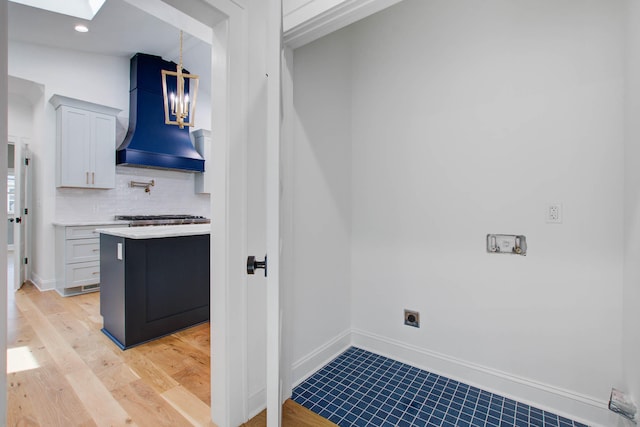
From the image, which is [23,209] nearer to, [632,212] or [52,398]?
[52,398]

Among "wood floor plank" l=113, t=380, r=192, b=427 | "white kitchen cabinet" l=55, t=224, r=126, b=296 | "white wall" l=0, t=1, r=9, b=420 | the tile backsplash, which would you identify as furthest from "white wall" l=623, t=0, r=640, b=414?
the tile backsplash

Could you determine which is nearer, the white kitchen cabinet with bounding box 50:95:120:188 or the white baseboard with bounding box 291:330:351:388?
the white baseboard with bounding box 291:330:351:388

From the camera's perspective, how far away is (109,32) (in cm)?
388

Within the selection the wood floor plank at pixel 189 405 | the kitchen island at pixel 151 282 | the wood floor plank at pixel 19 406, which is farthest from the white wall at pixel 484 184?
the wood floor plank at pixel 19 406

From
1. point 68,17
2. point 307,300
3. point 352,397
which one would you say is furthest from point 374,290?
point 68,17

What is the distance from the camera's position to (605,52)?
1557 millimetres

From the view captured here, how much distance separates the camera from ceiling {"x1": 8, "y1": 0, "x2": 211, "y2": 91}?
336 cm

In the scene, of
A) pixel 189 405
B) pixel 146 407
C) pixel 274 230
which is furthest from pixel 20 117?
pixel 274 230

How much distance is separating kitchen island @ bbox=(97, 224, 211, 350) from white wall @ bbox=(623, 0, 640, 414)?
9.45 ft

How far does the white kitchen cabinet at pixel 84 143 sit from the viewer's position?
396 centimetres

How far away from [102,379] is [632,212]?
10.2 ft

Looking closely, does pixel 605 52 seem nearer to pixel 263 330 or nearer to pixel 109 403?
pixel 263 330

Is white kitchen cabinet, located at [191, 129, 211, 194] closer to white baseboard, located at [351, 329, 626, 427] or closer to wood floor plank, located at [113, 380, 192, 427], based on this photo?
wood floor plank, located at [113, 380, 192, 427]

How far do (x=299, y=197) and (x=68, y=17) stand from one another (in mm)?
3717
